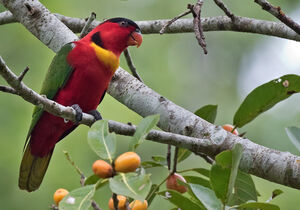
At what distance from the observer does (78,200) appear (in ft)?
4.86

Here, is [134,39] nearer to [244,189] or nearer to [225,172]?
[244,189]

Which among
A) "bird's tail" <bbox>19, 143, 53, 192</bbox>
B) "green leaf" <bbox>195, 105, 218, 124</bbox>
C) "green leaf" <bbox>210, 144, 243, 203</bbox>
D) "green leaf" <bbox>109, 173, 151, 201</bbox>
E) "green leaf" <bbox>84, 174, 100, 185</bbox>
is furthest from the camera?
"bird's tail" <bbox>19, 143, 53, 192</bbox>

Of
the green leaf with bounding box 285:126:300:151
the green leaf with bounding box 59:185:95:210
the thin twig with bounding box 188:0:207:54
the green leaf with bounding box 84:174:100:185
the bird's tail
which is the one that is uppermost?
the thin twig with bounding box 188:0:207:54

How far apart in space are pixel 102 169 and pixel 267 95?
3.28ft

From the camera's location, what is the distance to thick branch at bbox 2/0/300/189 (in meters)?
1.90

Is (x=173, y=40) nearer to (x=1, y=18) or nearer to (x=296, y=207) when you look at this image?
(x=296, y=207)

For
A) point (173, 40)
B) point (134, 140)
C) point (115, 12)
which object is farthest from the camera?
point (173, 40)

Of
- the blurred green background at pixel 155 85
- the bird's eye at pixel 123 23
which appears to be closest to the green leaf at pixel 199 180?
the bird's eye at pixel 123 23

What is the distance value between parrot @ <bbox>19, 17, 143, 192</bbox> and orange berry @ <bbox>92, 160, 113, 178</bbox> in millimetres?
1346

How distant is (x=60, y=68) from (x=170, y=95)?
10.5 ft

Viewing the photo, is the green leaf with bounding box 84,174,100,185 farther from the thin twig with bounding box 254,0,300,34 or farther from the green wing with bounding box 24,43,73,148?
the green wing with bounding box 24,43,73,148

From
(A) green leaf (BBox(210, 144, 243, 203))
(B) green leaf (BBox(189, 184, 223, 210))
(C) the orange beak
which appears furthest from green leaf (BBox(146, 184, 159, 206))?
(C) the orange beak

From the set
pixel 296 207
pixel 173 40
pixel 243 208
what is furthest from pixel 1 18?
pixel 173 40

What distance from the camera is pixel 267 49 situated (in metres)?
8.33
